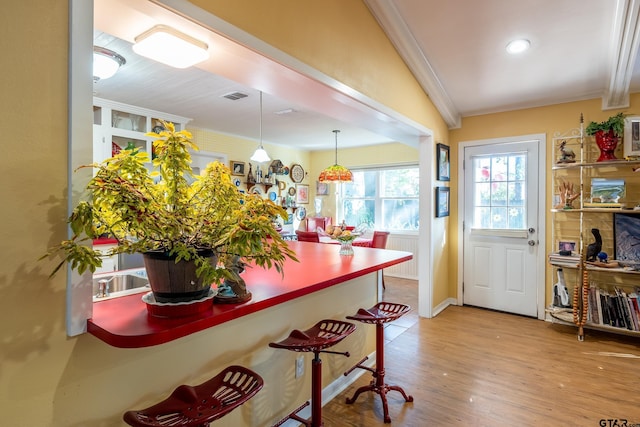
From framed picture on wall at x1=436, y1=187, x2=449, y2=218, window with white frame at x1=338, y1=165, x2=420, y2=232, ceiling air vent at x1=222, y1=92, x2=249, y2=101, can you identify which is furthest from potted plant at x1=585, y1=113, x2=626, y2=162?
ceiling air vent at x1=222, y1=92, x2=249, y2=101

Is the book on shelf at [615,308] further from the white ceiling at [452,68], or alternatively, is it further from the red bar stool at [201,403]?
the red bar stool at [201,403]

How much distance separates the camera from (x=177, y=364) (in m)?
1.42

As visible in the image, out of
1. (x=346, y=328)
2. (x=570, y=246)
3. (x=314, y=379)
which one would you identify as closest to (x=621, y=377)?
(x=570, y=246)

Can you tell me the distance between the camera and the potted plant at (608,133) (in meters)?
3.25

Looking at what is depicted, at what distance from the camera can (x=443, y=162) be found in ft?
13.6

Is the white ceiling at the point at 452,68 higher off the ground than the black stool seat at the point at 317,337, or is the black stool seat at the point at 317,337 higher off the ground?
the white ceiling at the point at 452,68

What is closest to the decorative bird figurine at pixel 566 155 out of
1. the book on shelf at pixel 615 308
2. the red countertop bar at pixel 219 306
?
the book on shelf at pixel 615 308

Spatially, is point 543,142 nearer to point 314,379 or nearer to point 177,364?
point 314,379

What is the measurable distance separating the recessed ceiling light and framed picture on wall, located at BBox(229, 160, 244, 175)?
162 inches

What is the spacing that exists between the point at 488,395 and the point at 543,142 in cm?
282

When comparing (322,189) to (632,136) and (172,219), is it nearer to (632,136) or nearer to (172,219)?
(632,136)

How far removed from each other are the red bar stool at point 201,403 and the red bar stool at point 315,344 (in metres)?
0.35

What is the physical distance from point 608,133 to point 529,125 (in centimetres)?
75

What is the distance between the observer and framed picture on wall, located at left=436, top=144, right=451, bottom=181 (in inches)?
159
